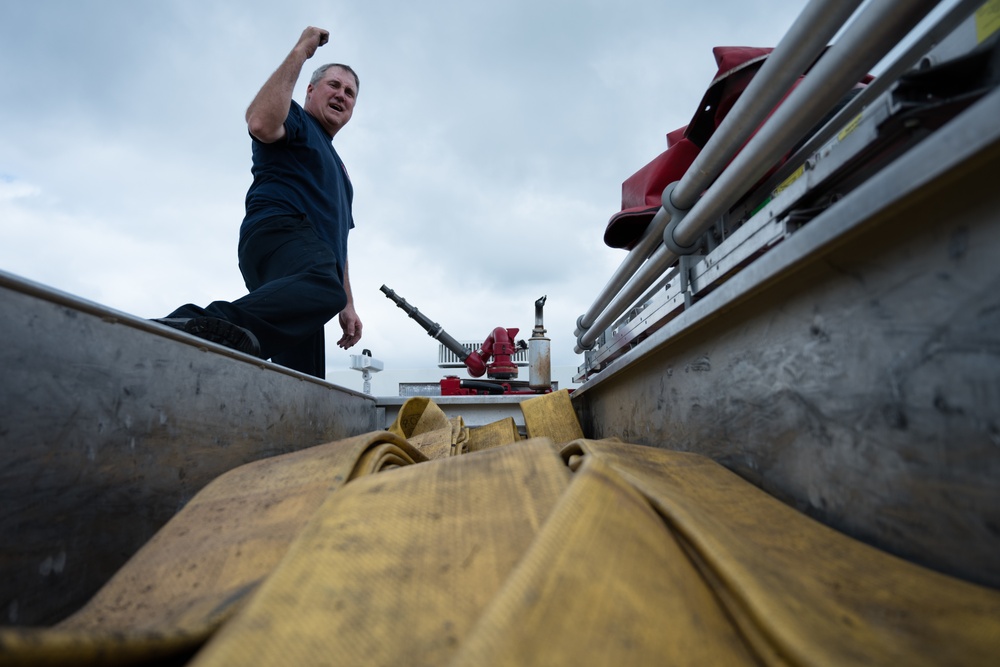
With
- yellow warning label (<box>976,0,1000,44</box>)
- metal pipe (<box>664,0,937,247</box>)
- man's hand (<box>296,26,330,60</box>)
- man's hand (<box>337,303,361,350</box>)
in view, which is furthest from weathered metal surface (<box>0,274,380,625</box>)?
man's hand (<box>337,303,361,350</box>)

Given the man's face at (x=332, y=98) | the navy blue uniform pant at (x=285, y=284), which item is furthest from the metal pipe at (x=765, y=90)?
the man's face at (x=332, y=98)

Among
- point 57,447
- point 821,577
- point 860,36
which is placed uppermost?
point 860,36

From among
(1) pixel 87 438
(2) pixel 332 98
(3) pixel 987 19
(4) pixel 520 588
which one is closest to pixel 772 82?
(3) pixel 987 19

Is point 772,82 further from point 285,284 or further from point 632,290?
point 285,284

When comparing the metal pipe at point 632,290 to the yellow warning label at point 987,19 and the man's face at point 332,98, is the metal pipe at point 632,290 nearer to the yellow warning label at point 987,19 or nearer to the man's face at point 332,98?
the yellow warning label at point 987,19

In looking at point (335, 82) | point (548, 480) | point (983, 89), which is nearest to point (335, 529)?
point (548, 480)

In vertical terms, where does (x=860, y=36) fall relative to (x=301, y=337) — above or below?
above

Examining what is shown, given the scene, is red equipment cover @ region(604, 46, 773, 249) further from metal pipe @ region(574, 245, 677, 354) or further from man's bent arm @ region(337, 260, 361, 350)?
man's bent arm @ region(337, 260, 361, 350)

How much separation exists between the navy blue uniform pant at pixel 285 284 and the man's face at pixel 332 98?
29.3 inches

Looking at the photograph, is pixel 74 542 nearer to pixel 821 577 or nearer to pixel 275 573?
pixel 275 573

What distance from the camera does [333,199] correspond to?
2.17 meters

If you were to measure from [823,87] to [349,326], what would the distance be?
96.1 inches

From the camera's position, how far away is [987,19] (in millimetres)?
625

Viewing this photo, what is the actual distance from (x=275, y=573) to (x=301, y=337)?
1487 mm
